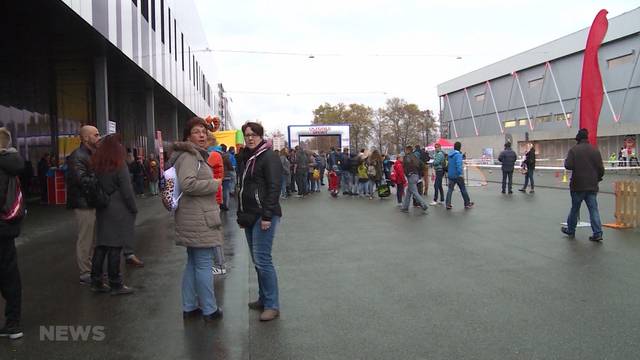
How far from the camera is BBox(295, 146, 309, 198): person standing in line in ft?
62.8

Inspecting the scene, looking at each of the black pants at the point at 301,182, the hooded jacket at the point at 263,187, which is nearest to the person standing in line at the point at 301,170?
the black pants at the point at 301,182

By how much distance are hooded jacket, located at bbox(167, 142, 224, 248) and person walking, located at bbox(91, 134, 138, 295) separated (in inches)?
51.8

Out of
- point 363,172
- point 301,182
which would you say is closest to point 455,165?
point 363,172

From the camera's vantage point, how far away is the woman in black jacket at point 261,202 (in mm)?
4699

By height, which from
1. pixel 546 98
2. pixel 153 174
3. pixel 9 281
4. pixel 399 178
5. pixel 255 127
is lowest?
pixel 9 281

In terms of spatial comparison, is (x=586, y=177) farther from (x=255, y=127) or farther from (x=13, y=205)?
(x=13, y=205)

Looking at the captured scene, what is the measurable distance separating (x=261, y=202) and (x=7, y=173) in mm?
2110

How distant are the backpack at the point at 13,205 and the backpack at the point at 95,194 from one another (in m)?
0.93

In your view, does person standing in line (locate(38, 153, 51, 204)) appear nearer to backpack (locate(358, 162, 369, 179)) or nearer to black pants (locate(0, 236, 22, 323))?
backpack (locate(358, 162, 369, 179))

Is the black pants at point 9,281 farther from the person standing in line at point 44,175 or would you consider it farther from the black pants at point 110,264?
the person standing in line at point 44,175

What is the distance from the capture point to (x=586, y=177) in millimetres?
8438

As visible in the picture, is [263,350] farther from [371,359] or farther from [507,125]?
[507,125]

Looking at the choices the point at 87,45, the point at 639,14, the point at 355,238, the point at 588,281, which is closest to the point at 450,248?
the point at 355,238

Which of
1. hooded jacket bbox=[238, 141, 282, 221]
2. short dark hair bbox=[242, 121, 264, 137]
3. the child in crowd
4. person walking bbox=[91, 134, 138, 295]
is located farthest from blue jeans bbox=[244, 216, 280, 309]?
the child in crowd
